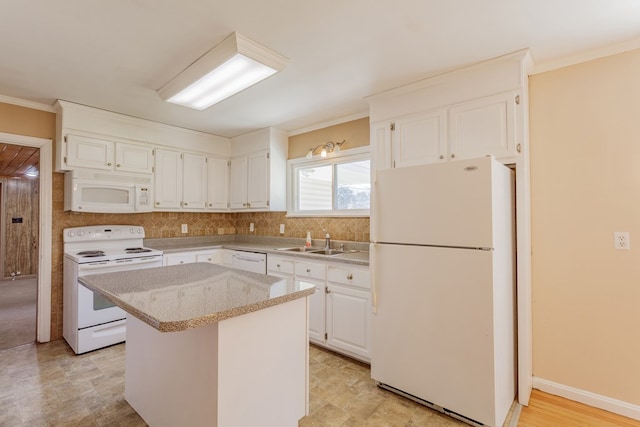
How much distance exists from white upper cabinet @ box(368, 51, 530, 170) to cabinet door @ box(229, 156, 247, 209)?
6.92 feet

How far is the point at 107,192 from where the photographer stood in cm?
335

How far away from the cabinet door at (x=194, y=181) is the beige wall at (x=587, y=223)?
12.1ft

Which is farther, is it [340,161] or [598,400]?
[340,161]

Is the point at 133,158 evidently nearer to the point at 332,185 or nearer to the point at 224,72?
the point at 224,72

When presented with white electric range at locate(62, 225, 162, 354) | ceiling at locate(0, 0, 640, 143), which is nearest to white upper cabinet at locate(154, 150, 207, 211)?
white electric range at locate(62, 225, 162, 354)

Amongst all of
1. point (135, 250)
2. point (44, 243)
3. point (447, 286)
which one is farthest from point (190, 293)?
point (44, 243)

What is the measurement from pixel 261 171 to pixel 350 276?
1.98 metres

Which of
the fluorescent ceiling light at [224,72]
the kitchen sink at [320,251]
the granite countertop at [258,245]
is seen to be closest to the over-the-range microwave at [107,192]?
the granite countertop at [258,245]

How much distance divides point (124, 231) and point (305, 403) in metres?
3.05

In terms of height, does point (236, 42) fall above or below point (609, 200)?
above

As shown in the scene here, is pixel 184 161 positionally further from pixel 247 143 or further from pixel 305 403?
pixel 305 403

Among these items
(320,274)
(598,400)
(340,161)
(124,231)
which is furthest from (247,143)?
(598,400)

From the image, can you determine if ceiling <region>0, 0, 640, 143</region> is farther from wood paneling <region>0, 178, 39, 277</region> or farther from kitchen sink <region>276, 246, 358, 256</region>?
wood paneling <region>0, 178, 39, 277</region>

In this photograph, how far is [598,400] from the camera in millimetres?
2102
